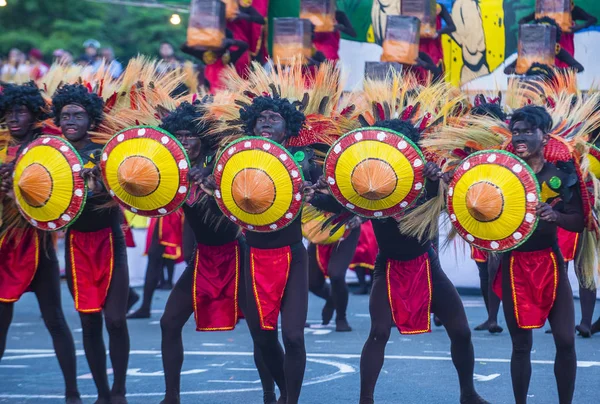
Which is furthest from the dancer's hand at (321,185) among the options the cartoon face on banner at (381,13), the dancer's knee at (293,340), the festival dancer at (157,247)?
the cartoon face on banner at (381,13)

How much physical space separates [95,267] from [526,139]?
2.71 metres

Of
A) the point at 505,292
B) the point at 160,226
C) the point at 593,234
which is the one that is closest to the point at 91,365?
the point at 505,292

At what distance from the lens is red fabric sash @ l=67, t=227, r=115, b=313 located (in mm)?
7133

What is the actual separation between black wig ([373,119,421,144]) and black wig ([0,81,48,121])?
231 centimetres

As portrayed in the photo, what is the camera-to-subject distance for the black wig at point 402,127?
657cm

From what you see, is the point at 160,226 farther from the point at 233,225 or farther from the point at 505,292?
the point at 505,292

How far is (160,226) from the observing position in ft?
38.4

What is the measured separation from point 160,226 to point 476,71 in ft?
13.8

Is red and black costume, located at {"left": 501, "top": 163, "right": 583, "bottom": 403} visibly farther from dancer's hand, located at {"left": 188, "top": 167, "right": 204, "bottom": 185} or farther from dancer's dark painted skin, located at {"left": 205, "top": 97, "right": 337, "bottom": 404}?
dancer's hand, located at {"left": 188, "top": 167, "right": 204, "bottom": 185}

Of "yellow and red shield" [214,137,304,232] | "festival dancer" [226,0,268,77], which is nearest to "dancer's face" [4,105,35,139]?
"yellow and red shield" [214,137,304,232]

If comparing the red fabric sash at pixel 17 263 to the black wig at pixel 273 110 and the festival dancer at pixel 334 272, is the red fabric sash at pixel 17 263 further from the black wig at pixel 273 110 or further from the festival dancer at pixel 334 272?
the festival dancer at pixel 334 272

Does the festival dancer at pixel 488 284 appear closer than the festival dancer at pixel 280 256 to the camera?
No

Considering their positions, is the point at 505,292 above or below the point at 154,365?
above

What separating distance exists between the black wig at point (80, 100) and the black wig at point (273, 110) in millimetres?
1023
